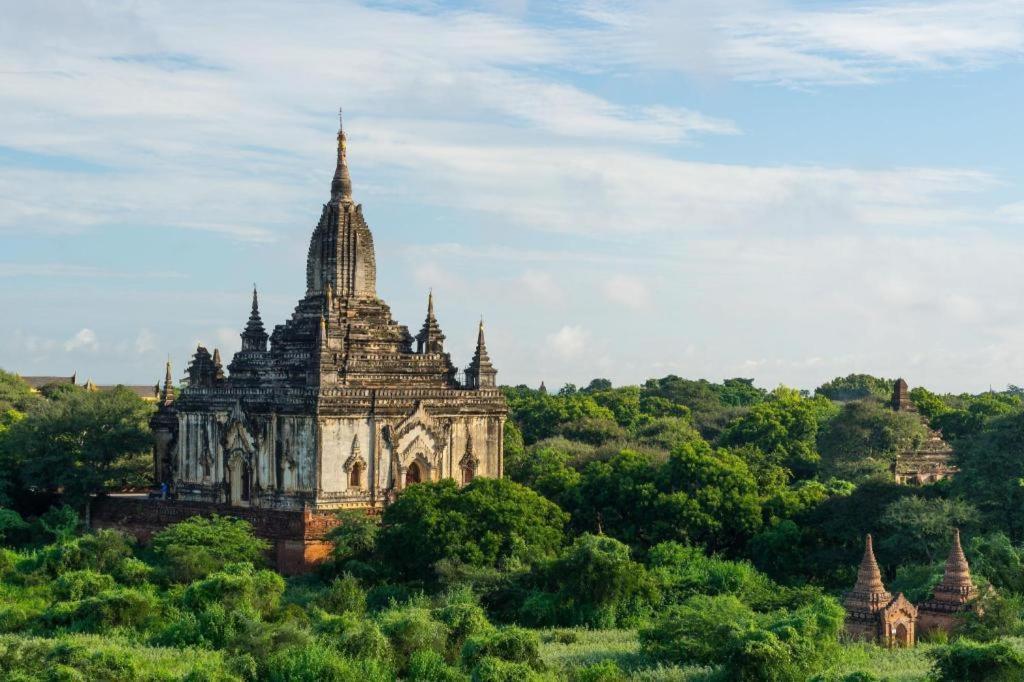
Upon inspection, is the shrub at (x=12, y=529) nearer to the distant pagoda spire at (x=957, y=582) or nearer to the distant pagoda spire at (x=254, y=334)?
the distant pagoda spire at (x=254, y=334)

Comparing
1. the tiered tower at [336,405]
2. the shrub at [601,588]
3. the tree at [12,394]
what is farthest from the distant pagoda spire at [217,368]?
the tree at [12,394]

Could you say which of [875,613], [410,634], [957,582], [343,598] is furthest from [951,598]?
[343,598]

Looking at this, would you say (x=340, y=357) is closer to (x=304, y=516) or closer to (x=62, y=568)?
(x=304, y=516)

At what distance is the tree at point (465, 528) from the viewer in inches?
1790

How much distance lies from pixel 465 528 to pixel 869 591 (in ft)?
40.6

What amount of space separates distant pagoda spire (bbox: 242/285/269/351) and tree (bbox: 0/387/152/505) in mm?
4926

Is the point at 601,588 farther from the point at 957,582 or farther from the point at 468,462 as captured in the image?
the point at 468,462

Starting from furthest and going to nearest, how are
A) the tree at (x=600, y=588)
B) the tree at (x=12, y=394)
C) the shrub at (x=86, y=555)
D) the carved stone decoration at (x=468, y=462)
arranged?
the tree at (x=12, y=394), the carved stone decoration at (x=468, y=462), the shrub at (x=86, y=555), the tree at (x=600, y=588)

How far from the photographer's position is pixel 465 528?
45875mm

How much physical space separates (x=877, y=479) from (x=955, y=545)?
36.3 feet

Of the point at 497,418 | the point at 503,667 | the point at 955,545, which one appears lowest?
the point at 503,667

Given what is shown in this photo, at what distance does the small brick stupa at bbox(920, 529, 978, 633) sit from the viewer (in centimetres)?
3816

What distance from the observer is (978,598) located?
125ft

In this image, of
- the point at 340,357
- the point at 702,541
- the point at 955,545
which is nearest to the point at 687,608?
the point at 955,545
